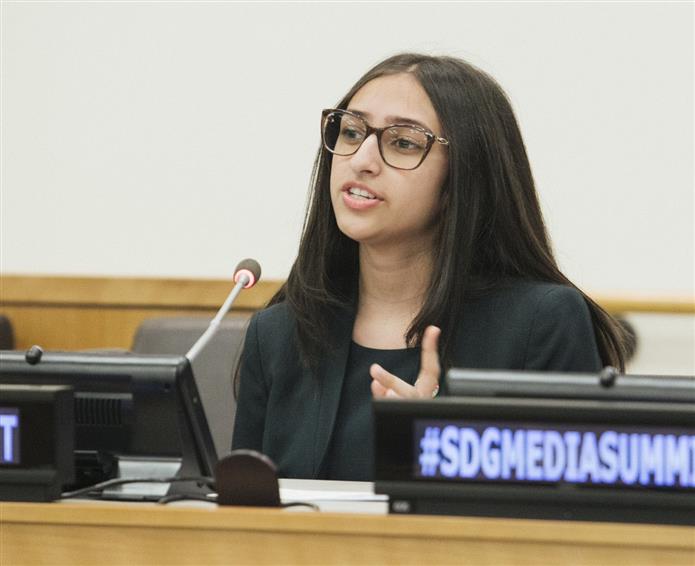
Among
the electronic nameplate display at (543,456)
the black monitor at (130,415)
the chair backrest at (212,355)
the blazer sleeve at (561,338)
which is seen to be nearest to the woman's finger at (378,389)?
the black monitor at (130,415)

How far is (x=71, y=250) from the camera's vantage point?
3496mm

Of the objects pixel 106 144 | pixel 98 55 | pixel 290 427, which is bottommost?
pixel 290 427

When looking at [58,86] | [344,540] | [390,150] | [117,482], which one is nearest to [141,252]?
[58,86]

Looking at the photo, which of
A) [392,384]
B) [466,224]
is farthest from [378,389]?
[466,224]

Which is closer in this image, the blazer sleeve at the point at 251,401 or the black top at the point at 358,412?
the black top at the point at 358,412

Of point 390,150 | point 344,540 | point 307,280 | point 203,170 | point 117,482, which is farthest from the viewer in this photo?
point 203,170

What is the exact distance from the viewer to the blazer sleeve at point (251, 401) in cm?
196

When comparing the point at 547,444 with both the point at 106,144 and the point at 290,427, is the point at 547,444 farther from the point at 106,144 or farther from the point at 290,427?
the point at 106,144

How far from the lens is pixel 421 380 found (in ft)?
5.12

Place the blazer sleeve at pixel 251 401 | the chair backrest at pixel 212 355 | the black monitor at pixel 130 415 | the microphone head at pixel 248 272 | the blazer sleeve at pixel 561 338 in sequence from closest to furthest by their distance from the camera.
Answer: the black monitor at pixel 130 415 → the microphone head at pixel 248 272 → the blazer sleeve at pixel 561 338 → the blazer sleeve at pixel 251 401 → the chair backrest at pixel 212 355

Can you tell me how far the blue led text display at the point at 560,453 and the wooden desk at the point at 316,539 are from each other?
0.19ft

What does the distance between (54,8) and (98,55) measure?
0.19 metres

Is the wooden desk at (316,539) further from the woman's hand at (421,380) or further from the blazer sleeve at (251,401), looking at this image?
the blazer sleeve at (251,401)

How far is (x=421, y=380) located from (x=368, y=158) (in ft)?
1.33
